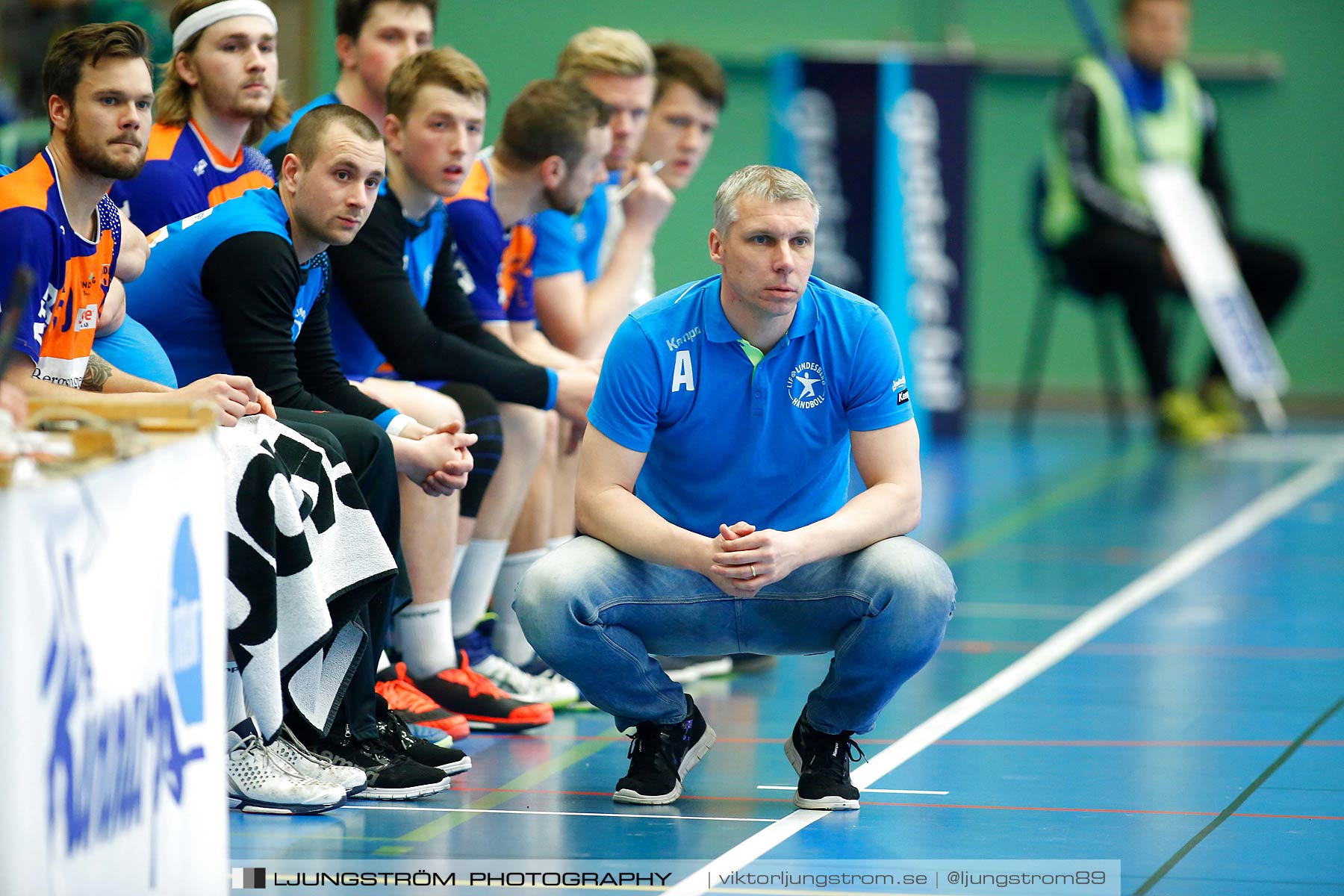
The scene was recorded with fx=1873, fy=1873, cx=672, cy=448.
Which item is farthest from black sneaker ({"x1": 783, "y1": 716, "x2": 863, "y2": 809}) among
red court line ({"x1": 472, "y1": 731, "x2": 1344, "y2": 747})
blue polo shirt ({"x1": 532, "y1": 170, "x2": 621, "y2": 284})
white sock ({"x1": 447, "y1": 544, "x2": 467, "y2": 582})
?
blue polo shirt ({"x1": 532, "y1": 170, "x2": 621, "y2": 284})

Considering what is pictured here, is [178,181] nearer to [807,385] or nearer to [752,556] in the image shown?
Answer: [807,385]

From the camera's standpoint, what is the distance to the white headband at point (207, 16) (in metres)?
4.44

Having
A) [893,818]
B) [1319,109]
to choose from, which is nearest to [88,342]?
[893,818]

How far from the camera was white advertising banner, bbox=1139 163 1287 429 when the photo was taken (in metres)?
10.1

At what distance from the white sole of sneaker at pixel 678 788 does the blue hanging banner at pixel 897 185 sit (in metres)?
6.25

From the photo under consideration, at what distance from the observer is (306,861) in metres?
3.16

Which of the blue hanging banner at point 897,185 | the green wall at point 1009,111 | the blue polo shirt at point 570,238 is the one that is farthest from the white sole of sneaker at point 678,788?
the green wall at point 1009,111

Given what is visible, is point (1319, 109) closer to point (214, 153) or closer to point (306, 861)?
point (214, 153)

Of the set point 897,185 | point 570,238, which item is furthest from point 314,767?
point 897,185

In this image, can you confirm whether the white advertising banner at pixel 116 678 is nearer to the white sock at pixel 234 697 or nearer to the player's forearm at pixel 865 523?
the white sock at pixel 234 697

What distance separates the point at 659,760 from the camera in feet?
11.9

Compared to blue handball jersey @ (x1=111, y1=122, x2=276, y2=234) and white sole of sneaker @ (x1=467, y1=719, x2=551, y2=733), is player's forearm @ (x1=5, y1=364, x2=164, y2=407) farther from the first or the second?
white sole of sneaker @ (x1=467, y1=719, x2=551, y2=733)

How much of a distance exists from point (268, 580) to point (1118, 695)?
87.6 inches

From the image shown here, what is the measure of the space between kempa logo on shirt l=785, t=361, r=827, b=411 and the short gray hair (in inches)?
11.4
